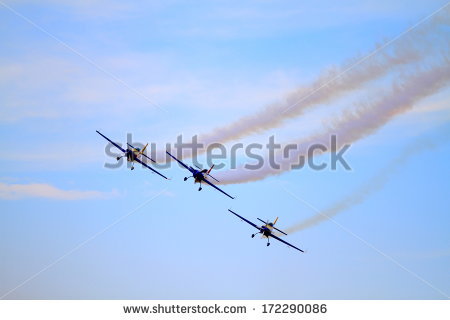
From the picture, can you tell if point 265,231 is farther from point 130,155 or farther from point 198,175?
point 130,155

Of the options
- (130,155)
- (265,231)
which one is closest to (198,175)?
(130,155)

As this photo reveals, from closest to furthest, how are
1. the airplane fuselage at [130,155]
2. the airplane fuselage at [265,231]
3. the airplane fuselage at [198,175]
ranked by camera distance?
the airplane fuselage at [198,175], the airplane fuselage at [265,231], the airplane fuselage at [130,155]

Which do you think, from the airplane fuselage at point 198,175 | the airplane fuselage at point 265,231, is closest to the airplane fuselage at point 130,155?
the airplane fuselage at point 198,175

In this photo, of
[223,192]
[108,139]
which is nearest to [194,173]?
[223,192]

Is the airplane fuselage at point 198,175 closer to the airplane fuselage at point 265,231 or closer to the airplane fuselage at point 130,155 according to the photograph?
the airplane fuselage at point 130,155

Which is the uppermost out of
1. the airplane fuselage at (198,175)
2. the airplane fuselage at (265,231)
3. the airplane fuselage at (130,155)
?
the airplane fuselage at (130,155)

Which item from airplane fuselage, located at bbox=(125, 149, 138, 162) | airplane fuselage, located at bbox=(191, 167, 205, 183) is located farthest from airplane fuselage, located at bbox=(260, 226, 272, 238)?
airplane fuselage, located at bbox=(125, 149, 138, 162)

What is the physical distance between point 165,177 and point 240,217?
11.7m

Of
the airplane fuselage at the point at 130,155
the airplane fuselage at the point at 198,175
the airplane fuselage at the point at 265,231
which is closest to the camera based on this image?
the airplane fuselage at the point at 198,175

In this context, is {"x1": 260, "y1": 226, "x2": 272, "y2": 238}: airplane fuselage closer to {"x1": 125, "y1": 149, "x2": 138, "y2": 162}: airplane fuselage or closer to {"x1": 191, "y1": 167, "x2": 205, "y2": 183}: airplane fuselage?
{"x1": 191, "y1": 167, "x2": 205, "y2": 183}: airplane fuselage
